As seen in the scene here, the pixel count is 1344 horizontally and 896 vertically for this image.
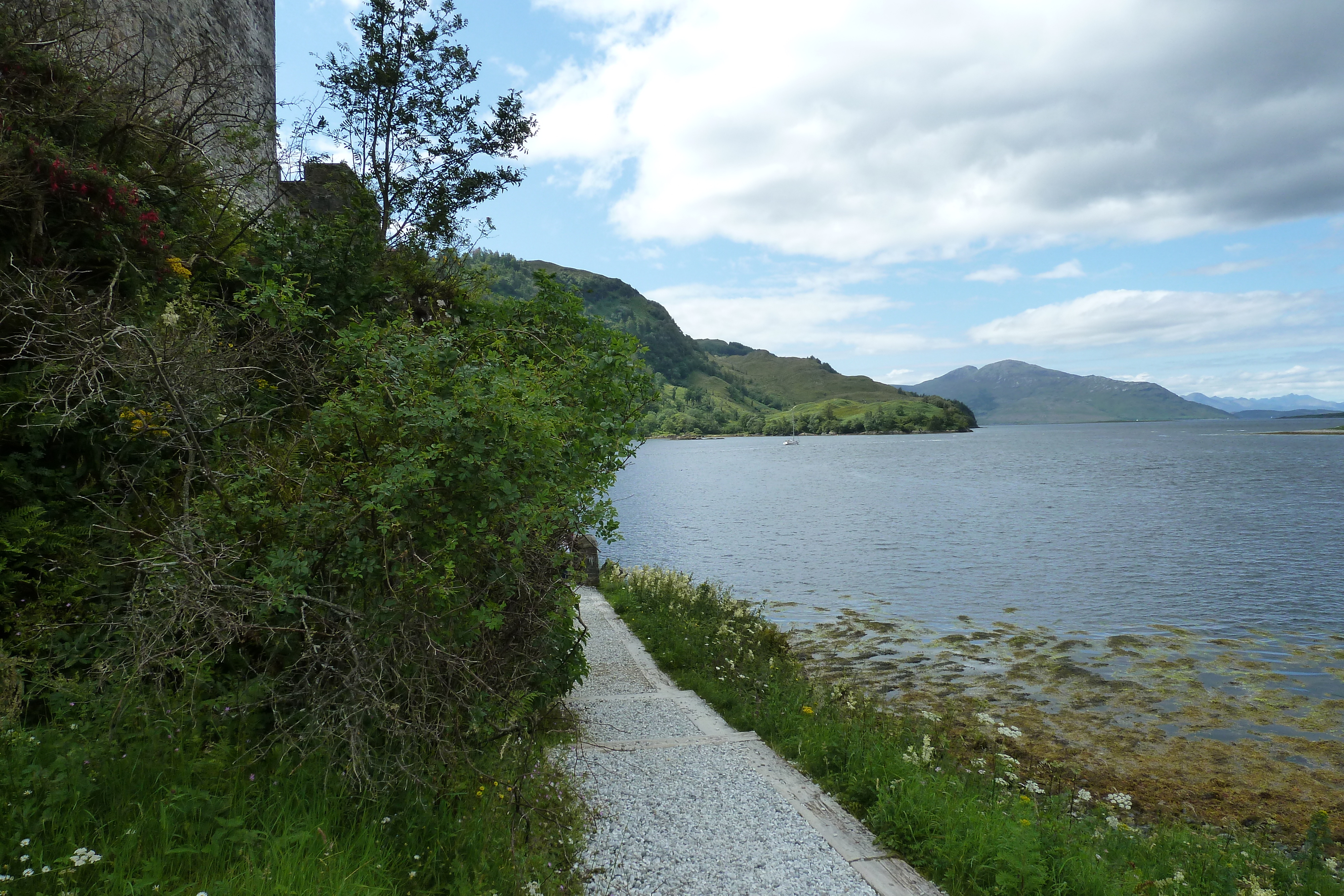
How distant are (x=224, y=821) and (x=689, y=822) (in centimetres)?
350

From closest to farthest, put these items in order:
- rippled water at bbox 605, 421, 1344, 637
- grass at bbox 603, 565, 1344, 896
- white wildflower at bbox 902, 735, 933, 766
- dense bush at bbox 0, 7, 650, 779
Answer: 1. dense bush at bbox 0, 7, 650, 779
2. grass at bbox 603, 565, 1344, 896
3. white wildflower at bbox 902, 735, 933, 766
4. rippled water at bbox 605, 421, 1344, 637

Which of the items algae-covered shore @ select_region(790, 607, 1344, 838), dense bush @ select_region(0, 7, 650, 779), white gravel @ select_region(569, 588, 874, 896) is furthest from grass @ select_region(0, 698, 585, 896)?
algae-covered shore @ select_region(790, 607, 1344, 838)

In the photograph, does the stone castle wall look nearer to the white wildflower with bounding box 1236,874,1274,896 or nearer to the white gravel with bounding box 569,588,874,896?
the white gravel with bounding box 569,588,874,896

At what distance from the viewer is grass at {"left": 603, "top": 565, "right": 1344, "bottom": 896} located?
519cm

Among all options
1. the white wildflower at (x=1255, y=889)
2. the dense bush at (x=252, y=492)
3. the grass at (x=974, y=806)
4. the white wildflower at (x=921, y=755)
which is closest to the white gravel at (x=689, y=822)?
the grass at (x=974, y=806)

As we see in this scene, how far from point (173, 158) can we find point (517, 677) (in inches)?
270

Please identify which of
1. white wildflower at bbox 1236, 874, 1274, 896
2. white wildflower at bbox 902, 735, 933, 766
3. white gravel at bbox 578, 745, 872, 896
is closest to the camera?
white gravel at bbox 578, 745, 872, 896

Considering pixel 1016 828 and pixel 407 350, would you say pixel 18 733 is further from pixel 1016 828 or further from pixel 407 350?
pixel 1016 828

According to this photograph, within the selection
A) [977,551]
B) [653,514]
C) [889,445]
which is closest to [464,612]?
[977,551]

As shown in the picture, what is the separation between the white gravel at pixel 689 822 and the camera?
4996mm

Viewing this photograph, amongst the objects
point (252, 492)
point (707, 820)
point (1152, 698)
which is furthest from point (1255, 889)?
point (1152, 698)

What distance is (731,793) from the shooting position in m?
6.37

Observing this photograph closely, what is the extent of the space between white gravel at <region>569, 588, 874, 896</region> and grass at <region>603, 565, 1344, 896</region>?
2.02ft

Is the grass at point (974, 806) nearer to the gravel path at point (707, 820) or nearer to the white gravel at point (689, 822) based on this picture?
the gravel path at point (707, 820)
